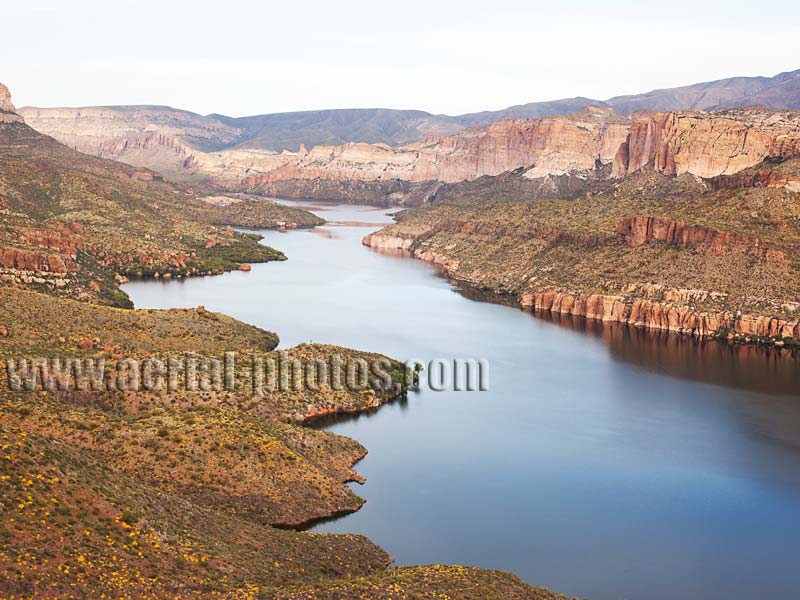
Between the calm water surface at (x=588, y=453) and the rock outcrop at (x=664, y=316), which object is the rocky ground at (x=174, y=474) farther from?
the rock outcrop at (x=664, y=316)

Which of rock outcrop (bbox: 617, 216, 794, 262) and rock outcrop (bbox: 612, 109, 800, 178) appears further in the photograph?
rock outcrop (bbox: 612, 109, 800, 178)

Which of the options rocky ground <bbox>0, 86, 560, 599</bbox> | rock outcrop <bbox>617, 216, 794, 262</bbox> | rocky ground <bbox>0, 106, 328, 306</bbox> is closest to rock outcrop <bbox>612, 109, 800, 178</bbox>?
rock outcrop <bbox>617, 216, 794, 262</bbox>

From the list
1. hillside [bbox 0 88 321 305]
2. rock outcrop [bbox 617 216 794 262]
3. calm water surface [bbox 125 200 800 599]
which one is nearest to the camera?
Answer: calm water surface [bbox 125 200 800 599]

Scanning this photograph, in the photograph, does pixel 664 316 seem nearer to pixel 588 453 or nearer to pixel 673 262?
pixel 673 262

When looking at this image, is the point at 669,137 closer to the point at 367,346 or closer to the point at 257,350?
the point at 367,346

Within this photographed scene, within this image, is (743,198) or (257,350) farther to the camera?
(743,198)

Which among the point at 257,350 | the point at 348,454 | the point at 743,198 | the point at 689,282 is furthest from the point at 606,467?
the point at 743,198

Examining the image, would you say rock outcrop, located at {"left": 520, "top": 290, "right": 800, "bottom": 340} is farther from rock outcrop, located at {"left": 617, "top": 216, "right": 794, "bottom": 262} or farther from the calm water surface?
rock outcrop, located at {"left": 617, "top": 216, "right": 794, "bottom": 262}

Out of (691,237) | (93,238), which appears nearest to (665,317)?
(691,237)
